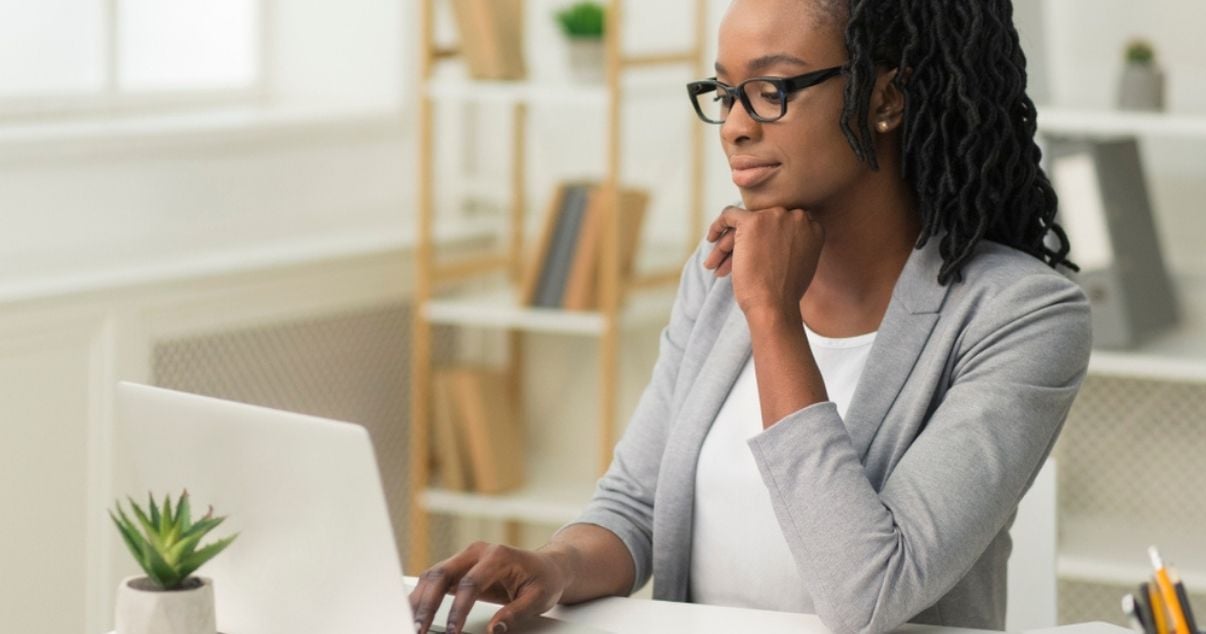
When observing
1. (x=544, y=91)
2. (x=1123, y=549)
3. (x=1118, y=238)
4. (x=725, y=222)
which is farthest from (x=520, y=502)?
(x=725, y=222)

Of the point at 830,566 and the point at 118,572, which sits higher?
the point at 830,566

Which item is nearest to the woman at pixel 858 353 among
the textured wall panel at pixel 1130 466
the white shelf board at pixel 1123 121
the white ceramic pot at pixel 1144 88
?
the white shelf board at pixel 1123 121

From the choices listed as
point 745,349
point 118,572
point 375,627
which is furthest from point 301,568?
point 118,572

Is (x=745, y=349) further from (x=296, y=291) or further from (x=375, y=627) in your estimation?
(x=296, y=291)

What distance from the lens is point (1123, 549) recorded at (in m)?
2.94

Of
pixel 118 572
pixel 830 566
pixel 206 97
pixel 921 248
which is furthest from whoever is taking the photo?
pixel 206 97

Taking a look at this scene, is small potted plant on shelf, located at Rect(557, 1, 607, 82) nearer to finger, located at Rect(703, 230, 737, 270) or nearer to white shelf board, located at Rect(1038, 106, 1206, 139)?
white shelf board, located at Rect(1038, 106, 1206, 139)

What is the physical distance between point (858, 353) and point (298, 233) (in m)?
1.91

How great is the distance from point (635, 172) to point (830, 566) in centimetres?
210

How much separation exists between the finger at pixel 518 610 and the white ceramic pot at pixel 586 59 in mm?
1841

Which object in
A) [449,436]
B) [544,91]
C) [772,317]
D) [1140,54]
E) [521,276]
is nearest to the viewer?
[772,317]

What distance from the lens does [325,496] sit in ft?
4.10

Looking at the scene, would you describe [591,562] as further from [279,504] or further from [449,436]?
[449,436]

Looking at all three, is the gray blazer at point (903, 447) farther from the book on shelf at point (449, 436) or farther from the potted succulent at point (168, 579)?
the book on shelf at point (449, 436)
